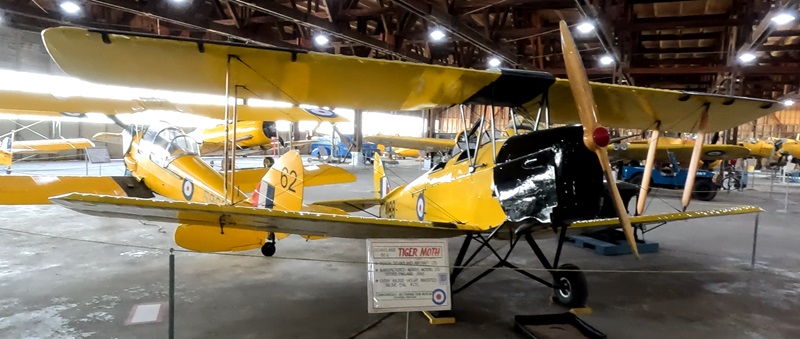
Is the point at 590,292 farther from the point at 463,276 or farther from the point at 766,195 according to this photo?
the point at 766,195

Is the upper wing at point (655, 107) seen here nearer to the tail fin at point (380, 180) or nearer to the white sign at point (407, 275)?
the white sign at point (407, 275)

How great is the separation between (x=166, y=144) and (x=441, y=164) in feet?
13.9

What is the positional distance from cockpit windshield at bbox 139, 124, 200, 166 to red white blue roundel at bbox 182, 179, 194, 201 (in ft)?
1.73

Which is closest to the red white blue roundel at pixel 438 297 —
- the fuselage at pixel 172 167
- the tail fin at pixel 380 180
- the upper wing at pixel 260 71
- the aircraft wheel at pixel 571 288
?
the aircraft wheel at pixel 571 288

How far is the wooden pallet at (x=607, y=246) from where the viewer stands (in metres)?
6.01

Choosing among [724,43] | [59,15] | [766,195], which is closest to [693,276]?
[724,43]

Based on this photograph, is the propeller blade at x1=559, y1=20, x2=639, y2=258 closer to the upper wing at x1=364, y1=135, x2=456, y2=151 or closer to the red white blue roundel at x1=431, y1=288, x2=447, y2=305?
the red white blue roundel at x1=431, y1=288, x2=447, y2=305

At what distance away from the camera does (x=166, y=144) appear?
253 inches

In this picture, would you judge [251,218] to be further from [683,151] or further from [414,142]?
[683,151]

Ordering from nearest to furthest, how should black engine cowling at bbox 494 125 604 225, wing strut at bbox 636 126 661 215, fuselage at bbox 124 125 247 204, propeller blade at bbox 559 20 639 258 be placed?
1. propeller blade at bbox 559 20 639 258
2. black engine cowling at bbox 494 125 604 225
3. wing strut at bbox 636 126 661 215
4. fuselage at bbox 124 125 247 204

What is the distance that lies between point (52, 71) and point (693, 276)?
871 inches

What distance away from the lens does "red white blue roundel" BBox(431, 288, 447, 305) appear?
9.19ft

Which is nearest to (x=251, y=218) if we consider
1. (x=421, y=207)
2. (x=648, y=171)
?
(x=421, y=207)

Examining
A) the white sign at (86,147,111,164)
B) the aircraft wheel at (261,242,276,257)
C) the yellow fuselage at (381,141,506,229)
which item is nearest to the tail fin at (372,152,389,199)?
the yellow fuselage at (381,141,506,229)
